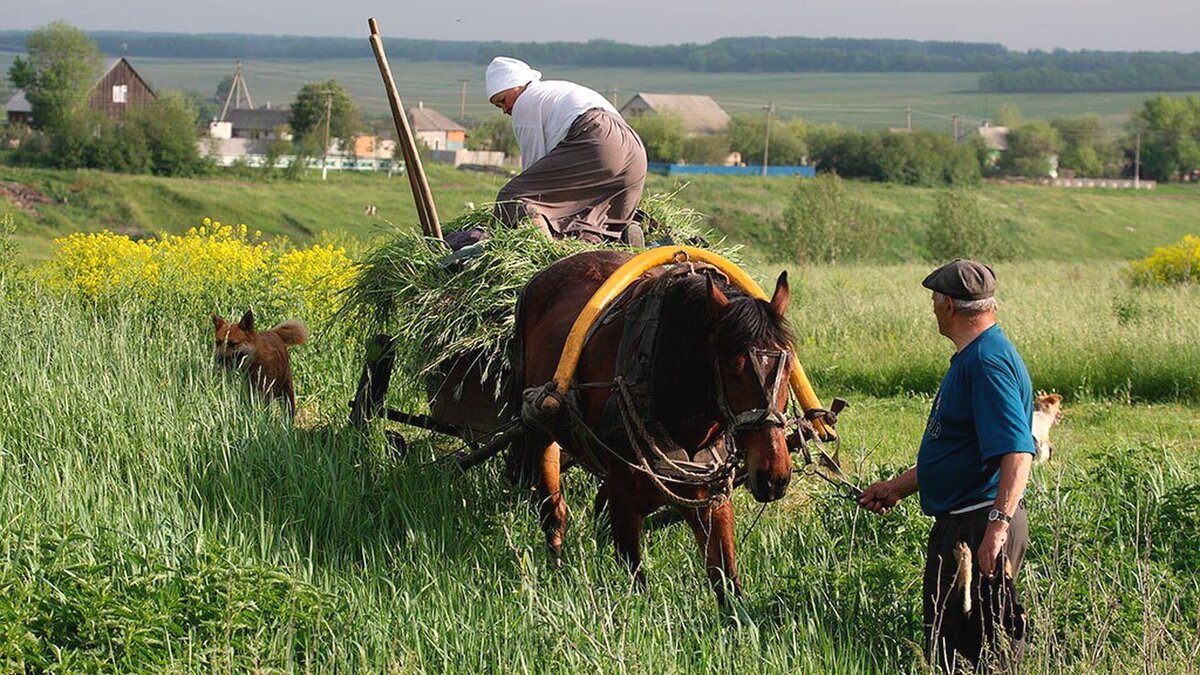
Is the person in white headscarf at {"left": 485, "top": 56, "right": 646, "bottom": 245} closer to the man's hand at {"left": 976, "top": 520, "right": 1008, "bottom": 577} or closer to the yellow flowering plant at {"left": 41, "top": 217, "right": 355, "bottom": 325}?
the man's hand at {"left": 976, "top": 520, "right": 1008, "bottom": 577}

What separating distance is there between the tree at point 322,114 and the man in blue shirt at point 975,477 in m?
77.7

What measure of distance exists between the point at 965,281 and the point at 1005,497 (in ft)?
2.71

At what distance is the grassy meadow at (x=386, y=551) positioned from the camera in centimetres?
526

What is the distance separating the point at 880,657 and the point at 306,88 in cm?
8479

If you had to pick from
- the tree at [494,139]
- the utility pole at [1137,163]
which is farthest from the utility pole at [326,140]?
the utility pole at [1137,163]

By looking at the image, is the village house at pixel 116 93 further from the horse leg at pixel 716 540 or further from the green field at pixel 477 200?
the horse leg at pixel 716 540

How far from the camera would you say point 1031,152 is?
111 m

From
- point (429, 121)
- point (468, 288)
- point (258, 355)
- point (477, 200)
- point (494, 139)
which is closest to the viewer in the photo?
point (468, 288)

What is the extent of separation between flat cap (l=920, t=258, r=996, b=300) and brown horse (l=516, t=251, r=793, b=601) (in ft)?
2.20

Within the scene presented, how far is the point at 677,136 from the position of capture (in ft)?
333

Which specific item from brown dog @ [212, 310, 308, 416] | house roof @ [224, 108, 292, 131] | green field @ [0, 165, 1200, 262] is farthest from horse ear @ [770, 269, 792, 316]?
house roof @ [224, 108, 292, 131]

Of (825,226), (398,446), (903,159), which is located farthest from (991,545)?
(903,159)

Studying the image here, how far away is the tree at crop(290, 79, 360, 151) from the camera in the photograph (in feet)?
271

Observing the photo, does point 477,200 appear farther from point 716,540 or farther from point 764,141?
point 764,141
